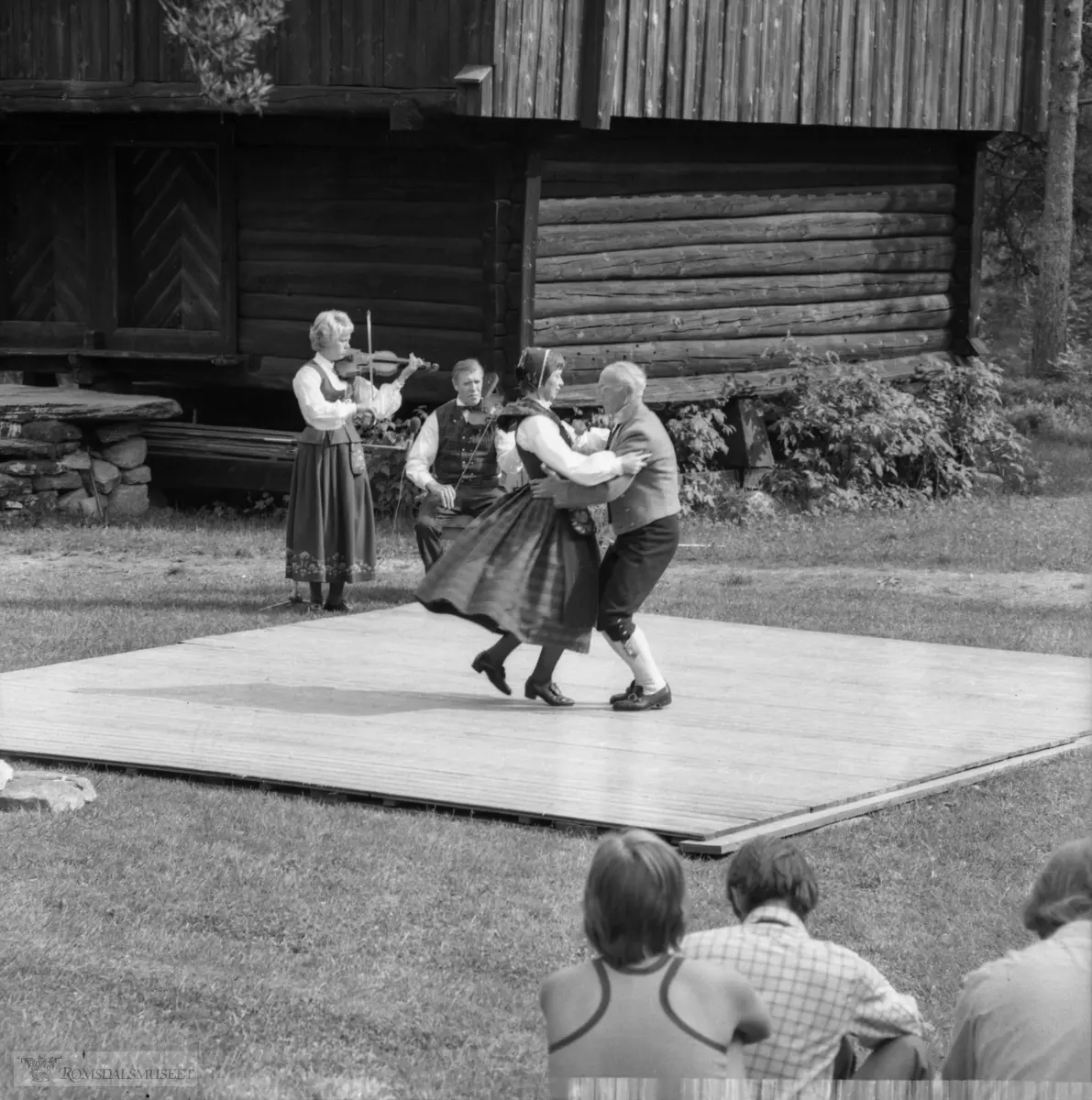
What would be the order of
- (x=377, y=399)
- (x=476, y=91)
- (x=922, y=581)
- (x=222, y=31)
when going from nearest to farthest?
1. (x=222, y=31)
2. (x=377, y=399)
3. (x=922, y=581)
4. (x=476, y=91)

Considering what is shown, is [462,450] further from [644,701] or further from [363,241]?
[363,241]

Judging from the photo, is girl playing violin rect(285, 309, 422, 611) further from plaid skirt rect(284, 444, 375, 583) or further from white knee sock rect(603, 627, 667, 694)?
white knee sock rect(603, 627, 667, 694)

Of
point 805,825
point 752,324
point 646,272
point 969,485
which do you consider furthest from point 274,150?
point 805,825

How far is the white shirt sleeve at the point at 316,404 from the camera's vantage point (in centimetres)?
1141

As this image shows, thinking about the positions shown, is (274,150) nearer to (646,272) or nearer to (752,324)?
(646,272)

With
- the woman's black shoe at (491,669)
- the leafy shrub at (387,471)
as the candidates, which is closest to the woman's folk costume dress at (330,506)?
the woman's black shoe at (491,669)

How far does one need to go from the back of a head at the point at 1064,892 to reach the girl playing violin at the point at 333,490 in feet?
26.5

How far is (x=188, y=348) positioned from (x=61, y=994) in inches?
→ 475

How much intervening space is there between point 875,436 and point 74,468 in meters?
6.85

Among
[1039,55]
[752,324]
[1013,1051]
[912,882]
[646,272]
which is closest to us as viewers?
[1013,1051]

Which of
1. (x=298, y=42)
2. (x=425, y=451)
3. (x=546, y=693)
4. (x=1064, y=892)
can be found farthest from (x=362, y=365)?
(x=1064, y=892)

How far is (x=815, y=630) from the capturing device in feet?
36.9

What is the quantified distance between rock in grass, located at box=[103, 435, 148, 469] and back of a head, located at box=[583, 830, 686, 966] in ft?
43.3

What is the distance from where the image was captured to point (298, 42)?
15.1 metres
